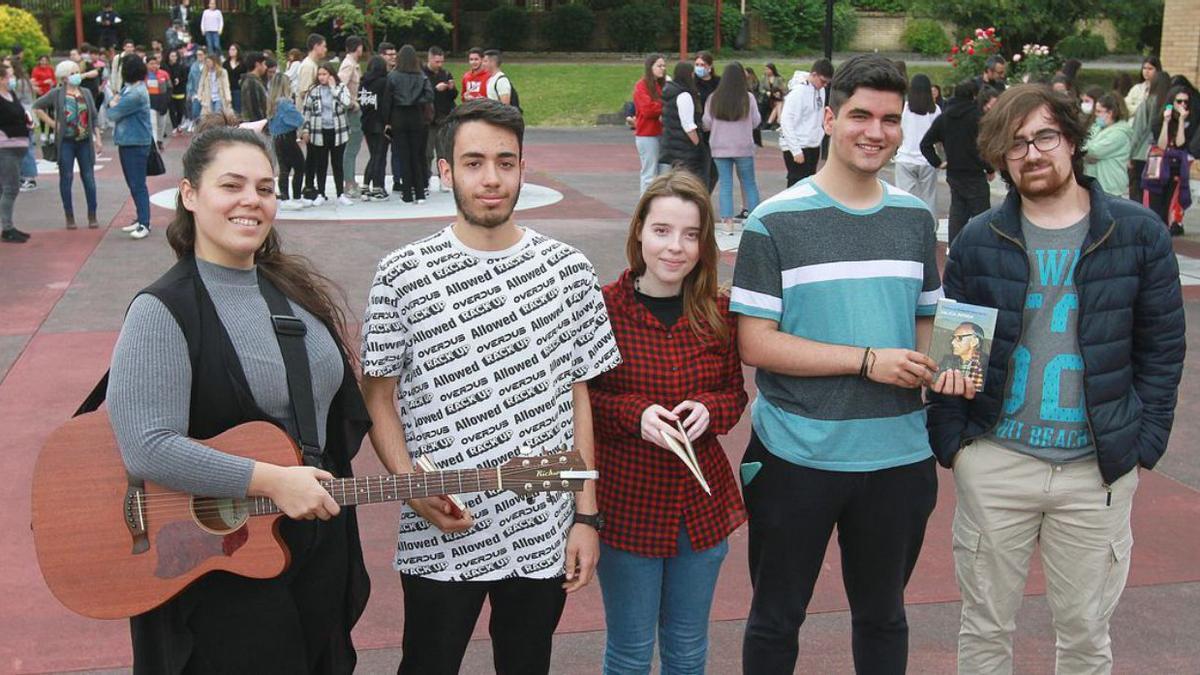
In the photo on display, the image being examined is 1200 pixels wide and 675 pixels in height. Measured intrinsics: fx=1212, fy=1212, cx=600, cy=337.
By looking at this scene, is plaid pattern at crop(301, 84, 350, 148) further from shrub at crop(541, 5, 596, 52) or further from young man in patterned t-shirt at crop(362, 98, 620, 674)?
shrub at crop(541, 5, 596, 52)

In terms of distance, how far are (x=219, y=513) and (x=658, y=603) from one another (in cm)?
127

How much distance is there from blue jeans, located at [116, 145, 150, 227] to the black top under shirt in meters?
10.9

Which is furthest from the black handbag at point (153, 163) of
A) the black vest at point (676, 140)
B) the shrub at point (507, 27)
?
the shrub at point (507, 27)

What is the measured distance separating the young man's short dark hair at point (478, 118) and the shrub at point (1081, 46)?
34848 millimetres

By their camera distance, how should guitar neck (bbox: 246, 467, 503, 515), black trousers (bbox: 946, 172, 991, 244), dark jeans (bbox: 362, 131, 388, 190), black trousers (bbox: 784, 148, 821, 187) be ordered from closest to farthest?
guitar neck (bbox: 246, 467, 503, 515), black trousers (bbox: 946, 172, 991, 244), black trousers (bbox: 784, 148, 821, 187), dark jeans (bbox: 362, 131, 388, 190)

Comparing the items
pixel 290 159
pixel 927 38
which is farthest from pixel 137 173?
pixel 927 38

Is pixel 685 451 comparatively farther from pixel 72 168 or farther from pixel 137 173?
pixel 72 168

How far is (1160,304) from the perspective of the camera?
11.3ft

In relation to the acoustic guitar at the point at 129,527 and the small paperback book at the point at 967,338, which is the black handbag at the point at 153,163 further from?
the small paperback book at the point at 967,338

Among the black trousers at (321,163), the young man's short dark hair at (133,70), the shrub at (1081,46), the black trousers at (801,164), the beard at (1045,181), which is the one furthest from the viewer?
the shrub at (1081,46)

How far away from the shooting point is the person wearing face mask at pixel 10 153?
12945 millimetres

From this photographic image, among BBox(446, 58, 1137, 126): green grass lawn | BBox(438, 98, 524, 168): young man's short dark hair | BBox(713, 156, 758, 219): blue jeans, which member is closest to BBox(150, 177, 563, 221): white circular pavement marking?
BBox(713, 156, 758, 219): blue jeans

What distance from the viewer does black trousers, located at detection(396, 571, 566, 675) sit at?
3.14 metres

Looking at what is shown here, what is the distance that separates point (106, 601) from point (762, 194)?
49.6 ft
